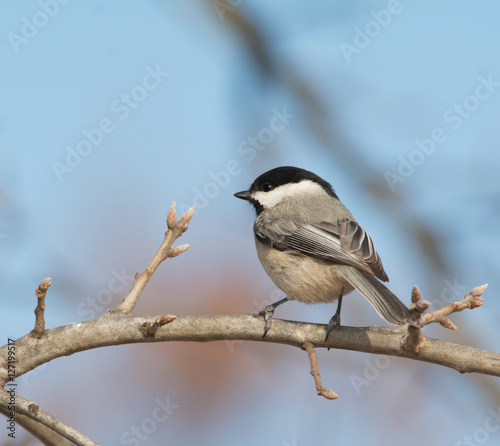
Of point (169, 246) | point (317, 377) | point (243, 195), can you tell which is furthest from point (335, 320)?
point (243, 195)

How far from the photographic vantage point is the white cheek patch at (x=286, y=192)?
4020 millimetres

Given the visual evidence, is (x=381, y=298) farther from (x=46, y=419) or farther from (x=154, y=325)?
(x=46, y=419)

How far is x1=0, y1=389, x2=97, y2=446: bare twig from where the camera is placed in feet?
5.97

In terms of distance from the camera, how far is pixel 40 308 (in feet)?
7.72

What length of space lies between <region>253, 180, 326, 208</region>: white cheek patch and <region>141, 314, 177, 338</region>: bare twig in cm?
181

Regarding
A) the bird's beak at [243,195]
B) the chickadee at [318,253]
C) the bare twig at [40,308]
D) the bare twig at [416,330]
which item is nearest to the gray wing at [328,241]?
the chickadee at [318,253]

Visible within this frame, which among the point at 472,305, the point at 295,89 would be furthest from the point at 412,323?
the point at 295,89

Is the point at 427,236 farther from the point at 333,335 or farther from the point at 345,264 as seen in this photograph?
the point at 333,335

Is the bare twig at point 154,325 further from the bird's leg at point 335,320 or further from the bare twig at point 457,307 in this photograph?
the bare twig at point 457,307

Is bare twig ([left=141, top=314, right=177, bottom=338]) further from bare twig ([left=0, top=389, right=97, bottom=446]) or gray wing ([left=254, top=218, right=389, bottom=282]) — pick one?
gray wing ([left=254, top=218, right=389, bottom=282])

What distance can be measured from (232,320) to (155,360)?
89.7 inches

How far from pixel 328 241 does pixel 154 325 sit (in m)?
1.25

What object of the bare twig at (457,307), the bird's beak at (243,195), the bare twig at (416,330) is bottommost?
the bare twig at (416,330)

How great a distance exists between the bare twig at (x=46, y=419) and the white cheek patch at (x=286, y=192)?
7.69 ft
